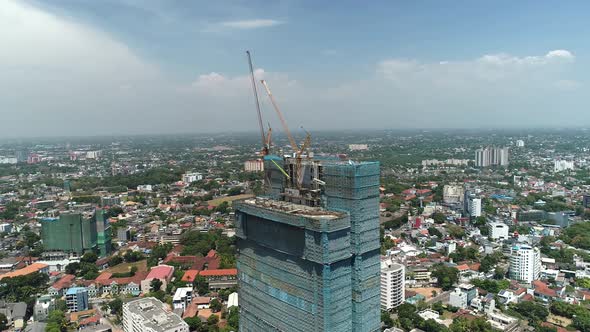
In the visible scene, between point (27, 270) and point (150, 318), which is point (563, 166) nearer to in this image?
point (150, 318)

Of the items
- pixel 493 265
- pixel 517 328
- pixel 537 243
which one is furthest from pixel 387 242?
pixel 517 328

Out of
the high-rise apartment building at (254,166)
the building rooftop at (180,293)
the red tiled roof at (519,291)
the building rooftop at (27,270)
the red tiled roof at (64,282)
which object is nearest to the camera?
the building rooftop at (180,293)

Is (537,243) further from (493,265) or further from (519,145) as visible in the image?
(519,145)

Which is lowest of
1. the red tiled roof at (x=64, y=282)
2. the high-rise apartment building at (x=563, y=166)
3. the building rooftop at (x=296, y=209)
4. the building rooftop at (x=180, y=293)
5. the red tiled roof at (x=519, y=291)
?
the red tiled roof at (x=519, y=291)

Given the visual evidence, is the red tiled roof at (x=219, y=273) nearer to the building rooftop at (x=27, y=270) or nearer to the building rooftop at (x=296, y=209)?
the building rooftop at (x=27, y=270)

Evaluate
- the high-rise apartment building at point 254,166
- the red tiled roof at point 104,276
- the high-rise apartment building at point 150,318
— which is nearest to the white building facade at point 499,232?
the high-rise apartment building at point 150,318

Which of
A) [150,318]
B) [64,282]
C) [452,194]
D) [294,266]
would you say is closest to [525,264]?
[294,266]
